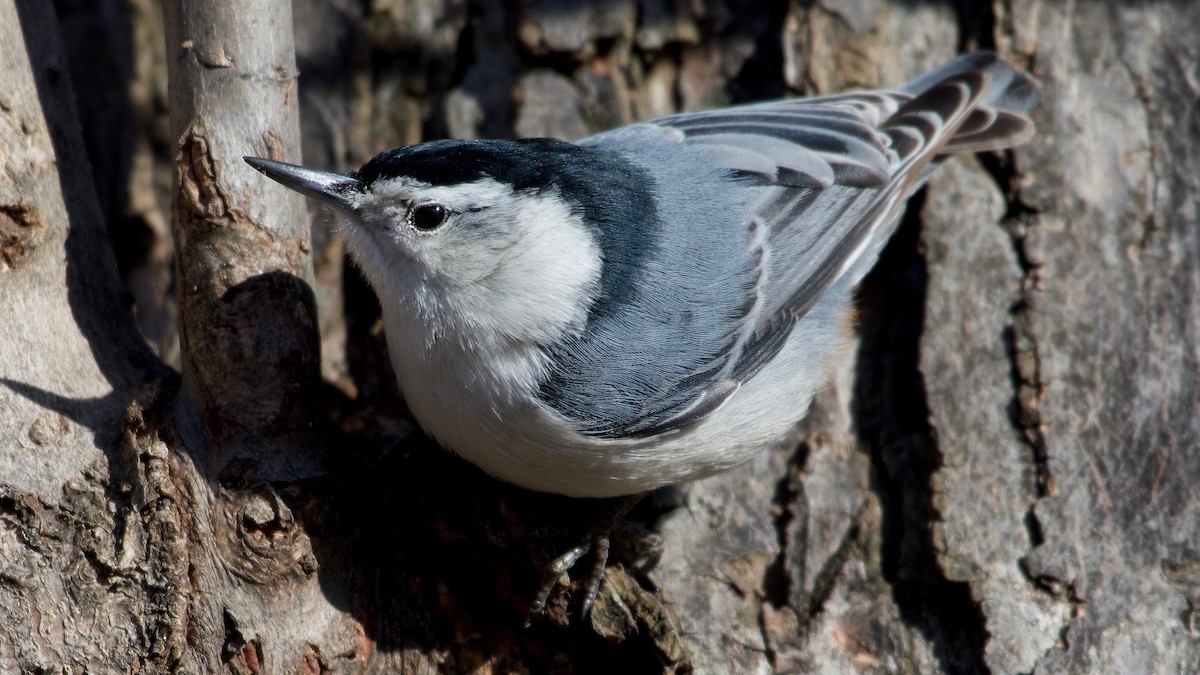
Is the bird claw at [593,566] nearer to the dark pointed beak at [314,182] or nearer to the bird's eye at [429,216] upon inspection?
the bird's eye at [429,216]

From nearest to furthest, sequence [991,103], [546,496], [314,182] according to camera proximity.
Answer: [314,182], [546,496], [991,103]

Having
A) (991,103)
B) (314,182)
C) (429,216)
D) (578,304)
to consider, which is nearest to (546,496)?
(578,304)

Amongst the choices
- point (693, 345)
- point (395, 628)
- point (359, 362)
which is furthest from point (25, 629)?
point (693, 345)

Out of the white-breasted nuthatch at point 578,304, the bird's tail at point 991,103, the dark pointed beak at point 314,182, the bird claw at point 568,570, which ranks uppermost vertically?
the bird's tail at point 991,103

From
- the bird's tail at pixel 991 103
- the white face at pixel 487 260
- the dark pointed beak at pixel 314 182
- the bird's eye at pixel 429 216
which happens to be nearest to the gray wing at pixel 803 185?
the bird's tail at pixel 991 103

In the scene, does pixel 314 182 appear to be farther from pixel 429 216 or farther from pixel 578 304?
pixel 578 304

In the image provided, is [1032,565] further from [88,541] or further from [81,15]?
[81,15]

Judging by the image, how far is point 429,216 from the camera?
6.31 ft

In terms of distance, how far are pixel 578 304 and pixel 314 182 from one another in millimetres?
536

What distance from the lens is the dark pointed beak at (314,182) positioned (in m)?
1.82

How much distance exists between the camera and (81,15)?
280cm

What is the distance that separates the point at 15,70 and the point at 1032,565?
2177 mm

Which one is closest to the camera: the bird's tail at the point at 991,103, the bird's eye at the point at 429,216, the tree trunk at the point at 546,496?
the tree trunk at the point at 546,496

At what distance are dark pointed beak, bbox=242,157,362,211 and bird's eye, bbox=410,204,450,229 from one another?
4.5 inches
